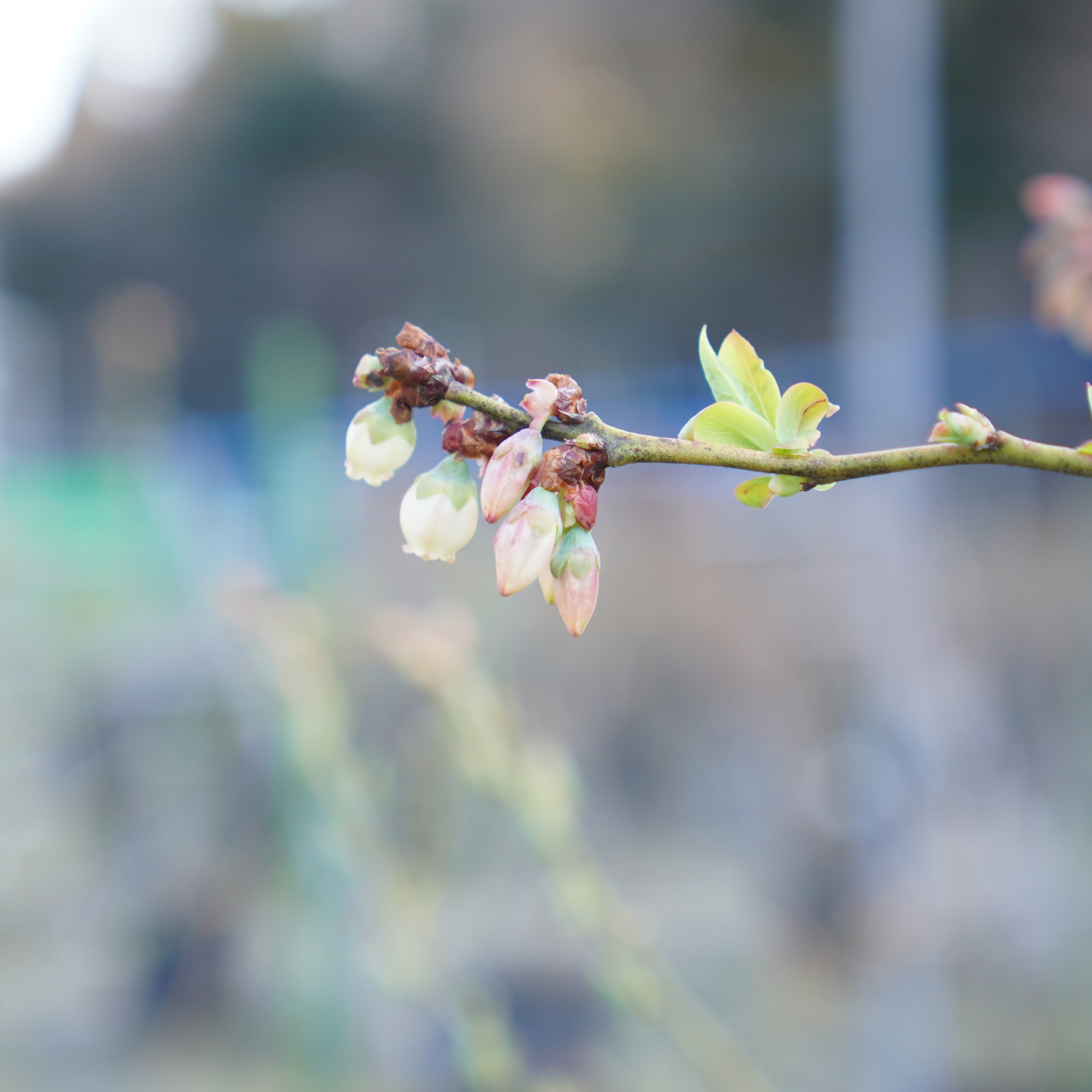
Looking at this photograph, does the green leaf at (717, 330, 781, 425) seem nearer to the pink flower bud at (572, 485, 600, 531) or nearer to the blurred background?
the pink flower bud at (572, 485, 600, 531)

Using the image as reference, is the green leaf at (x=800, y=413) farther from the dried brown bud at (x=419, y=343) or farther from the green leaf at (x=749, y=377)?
the dried brown bud at (x=419, y=343)

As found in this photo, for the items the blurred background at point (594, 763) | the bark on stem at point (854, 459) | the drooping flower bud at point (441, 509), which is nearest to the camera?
the bark on stem at point (854, 459)

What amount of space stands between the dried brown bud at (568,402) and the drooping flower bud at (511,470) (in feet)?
0.04

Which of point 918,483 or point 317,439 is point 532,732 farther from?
point 918,483

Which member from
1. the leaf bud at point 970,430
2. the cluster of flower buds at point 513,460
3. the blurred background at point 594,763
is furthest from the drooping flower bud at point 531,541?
the blurred background at point 594,763

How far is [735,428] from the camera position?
36cm

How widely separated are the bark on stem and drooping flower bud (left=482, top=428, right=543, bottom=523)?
0.03 m

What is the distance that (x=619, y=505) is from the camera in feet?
10.7

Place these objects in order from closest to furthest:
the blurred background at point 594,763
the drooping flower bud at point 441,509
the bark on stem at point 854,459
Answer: the bark on stem at point 854,459
the drooping flower bud at point 441,509
the blurred background at point 594,763

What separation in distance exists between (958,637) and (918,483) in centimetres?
67

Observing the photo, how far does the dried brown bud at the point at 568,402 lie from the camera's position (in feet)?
1.14

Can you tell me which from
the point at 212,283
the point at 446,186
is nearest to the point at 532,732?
the point at 446,186

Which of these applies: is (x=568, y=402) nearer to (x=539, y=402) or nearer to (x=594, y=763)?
(x=539, y=402)

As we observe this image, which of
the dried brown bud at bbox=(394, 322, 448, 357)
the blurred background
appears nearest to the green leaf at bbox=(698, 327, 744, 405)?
the dried brown bud at bbox=(394, 322, 448, 357)
